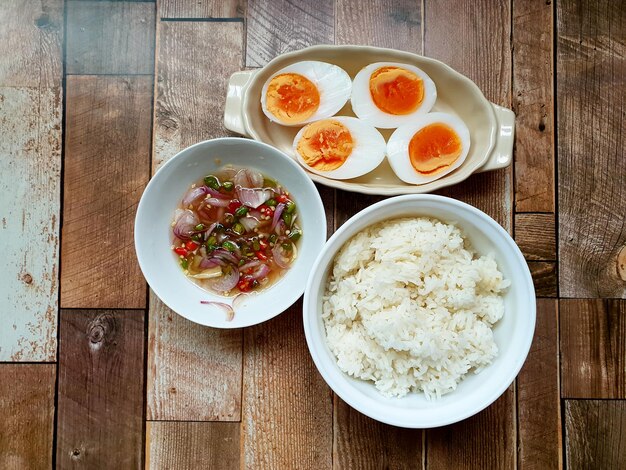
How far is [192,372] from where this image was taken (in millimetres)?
1761


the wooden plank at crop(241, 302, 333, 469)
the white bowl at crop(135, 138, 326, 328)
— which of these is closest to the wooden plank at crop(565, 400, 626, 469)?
the wooden plank at crop(241, 302, 333, 469)

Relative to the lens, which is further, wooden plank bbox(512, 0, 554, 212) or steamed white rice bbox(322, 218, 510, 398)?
wooden plank bbox(512, 0, 554, 212)

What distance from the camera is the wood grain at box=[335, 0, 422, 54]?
1787mm

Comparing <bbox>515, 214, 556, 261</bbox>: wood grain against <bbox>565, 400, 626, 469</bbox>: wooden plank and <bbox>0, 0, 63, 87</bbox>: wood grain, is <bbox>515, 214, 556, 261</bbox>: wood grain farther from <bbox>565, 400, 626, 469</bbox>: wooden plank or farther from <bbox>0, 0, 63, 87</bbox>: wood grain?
<bbox>0, 0, 63, 87</bbox>: wood grain

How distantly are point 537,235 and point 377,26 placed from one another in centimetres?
91

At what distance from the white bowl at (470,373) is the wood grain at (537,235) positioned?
0.30 m

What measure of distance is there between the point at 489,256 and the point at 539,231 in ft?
1.14

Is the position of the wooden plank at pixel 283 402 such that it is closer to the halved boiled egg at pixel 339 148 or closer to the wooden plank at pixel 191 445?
the wooden plank at pixel 191 445

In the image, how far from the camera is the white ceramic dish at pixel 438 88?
1638 millimetres

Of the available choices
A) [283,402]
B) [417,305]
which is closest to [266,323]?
[283,402]

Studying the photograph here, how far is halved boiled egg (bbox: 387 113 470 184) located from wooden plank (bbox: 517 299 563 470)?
59cm

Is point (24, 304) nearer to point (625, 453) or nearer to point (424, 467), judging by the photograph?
point (424, 467)

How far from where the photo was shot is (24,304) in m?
1.78

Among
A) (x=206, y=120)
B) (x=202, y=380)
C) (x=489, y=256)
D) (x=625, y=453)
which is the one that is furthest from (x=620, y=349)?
(x=206, y=120)
